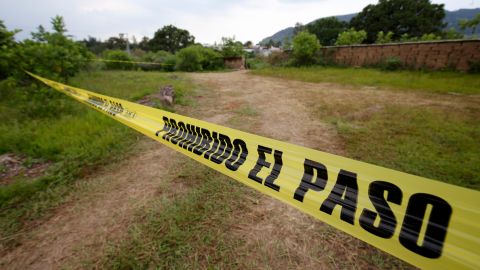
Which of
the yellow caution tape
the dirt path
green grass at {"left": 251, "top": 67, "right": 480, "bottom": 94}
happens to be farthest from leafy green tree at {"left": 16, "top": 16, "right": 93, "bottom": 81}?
green grass at {"left": 251, "top": 67, "right": 480, "bottom": 94}

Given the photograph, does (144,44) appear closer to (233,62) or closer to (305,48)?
(233,62)

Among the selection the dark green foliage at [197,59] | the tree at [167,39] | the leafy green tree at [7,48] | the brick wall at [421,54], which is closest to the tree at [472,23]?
the brick wall at [421,54]

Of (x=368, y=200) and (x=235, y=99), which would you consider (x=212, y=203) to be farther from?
(x=235, y=99)

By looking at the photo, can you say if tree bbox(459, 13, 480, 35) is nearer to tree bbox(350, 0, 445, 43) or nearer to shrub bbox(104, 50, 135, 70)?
shrub bbox(104, 50, 135, 70)

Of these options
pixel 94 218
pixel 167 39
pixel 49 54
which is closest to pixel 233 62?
pixel 49 54

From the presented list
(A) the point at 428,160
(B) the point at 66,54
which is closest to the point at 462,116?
(A) the point at 428,160

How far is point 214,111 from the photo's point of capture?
5504 millimetres

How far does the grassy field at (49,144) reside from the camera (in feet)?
7.36

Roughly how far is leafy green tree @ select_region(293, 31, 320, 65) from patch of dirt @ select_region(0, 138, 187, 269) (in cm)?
1462

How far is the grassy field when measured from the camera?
224 cm

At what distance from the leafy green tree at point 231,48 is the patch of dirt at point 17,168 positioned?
19907 millimetres

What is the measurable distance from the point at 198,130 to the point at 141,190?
3.72 ft

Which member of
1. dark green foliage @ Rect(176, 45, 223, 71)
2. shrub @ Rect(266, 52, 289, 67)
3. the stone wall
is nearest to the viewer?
shrub @ Rect(266, 52, 289, 67)

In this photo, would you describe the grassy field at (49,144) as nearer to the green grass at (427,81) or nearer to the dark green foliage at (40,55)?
the dark green foliage at (40,55)
